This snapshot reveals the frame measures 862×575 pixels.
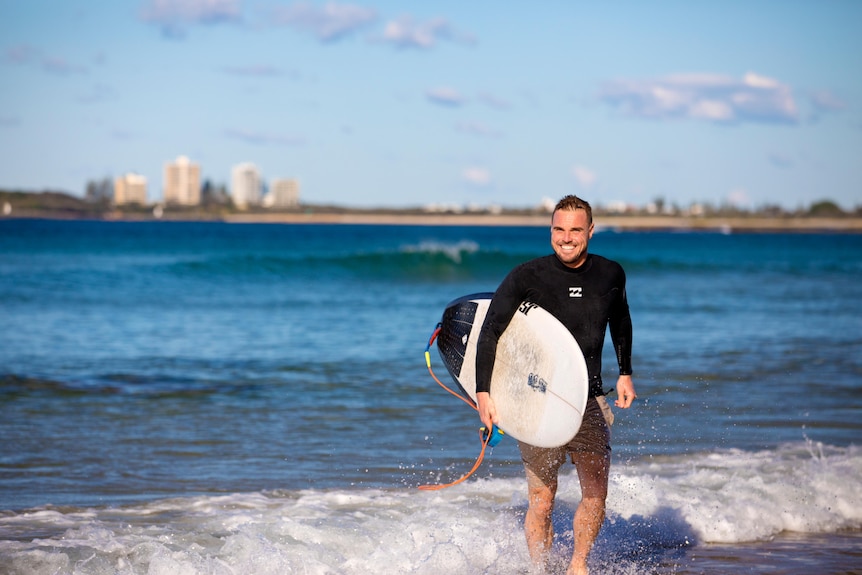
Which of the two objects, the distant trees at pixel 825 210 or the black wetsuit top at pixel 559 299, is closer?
the black wetsuit top at pixel 559 299

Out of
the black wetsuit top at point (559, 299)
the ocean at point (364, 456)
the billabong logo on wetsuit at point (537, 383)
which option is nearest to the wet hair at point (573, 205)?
the black wetsuit top at point (559, 299)

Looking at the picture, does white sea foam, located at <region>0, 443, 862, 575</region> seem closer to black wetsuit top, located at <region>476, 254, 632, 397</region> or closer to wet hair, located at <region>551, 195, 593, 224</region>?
black wetsuit top, located at <region>476, 254, 632, 397</region>

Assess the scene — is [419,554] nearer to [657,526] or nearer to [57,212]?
[657,526]

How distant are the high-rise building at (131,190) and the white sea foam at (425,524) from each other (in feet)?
579

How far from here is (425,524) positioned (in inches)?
235

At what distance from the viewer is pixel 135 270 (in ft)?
108

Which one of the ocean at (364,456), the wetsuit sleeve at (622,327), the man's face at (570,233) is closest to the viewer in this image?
the man's face at (570,233)

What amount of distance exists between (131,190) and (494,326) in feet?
635

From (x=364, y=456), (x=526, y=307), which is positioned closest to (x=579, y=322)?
(x=526, y=307)

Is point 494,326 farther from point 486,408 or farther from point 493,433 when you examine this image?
point 493,433

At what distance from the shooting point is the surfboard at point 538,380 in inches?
179

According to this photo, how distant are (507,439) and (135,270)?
26.7 meters

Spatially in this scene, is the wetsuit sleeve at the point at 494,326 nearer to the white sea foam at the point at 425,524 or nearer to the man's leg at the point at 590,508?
the man's leg at the point at 590,508

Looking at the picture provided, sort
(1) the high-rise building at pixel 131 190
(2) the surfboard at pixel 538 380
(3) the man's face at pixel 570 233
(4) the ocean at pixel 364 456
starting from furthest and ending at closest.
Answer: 1. (1) the high-rise building at pixel 131 190
2. (4) the ocean at pixel 364 456
3. (2) the surfboard at pixel 538 380
4. (3) the man's face at pixel 570 233
